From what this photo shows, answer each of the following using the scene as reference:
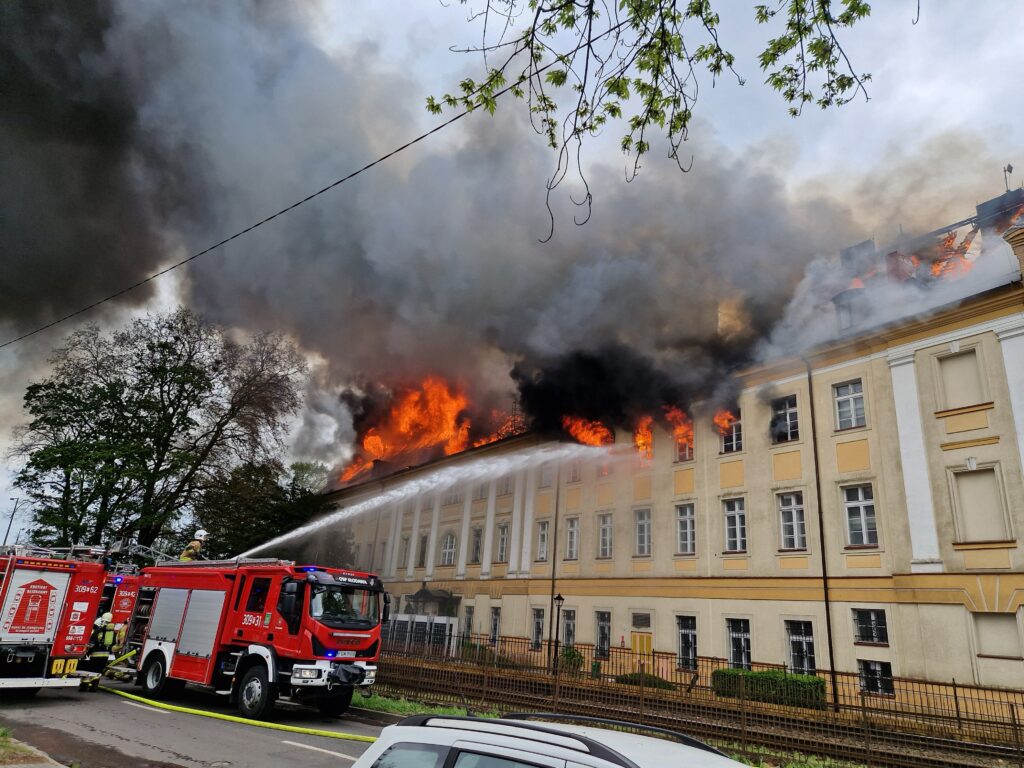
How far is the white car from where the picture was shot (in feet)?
7.81

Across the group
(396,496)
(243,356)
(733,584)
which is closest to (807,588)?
(733,584)

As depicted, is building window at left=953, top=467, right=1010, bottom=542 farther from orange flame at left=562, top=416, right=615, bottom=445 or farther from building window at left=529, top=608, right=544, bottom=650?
building window at left=529, top=608, right=544, bottom=650

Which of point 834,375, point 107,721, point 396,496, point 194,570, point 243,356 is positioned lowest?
point 107,721

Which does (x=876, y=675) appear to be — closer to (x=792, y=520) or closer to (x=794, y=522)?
(x=794, y=522)

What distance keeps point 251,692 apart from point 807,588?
1615 cm

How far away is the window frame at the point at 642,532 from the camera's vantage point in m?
25.4

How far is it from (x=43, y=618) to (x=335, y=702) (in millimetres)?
5871

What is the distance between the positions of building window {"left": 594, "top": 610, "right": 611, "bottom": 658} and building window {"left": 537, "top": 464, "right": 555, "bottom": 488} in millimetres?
6781

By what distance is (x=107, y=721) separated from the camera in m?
10.7

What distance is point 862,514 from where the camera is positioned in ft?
64.7

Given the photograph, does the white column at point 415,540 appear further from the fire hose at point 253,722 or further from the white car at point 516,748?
the white car at point 516,748

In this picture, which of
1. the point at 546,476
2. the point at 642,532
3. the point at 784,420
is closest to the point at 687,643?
the point at 642,532

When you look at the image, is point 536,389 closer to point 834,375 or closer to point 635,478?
point 635,478

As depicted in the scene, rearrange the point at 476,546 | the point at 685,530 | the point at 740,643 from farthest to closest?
1. the point at 476,546
2. the point at 685,530
3. the point at 740,643
